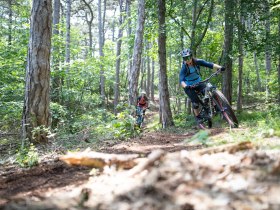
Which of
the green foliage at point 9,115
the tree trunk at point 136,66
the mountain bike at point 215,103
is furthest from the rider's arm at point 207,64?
the green foliage at point 9,115

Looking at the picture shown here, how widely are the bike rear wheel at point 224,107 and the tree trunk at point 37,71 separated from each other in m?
4.00

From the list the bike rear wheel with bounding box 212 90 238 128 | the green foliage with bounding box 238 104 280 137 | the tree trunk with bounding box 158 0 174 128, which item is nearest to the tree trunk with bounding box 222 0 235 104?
the tree trunk with bounding box 158 0 174 128

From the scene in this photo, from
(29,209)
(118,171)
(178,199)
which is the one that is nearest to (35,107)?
(118,171)

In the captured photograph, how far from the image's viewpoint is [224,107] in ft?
23.4

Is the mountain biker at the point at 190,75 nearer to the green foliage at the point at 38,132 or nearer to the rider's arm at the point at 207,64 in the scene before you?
the rider's arm at the point at 207,64

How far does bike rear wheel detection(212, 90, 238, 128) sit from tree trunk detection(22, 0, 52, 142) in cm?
400

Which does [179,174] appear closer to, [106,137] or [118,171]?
[118,171]

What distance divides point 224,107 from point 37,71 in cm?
438

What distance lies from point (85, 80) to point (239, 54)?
6.66 m

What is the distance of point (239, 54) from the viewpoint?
42.5ft

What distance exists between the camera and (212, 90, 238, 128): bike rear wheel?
280 inches

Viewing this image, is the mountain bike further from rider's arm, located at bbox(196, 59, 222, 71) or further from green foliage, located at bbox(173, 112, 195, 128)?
green foliage, located at bbox(173, 112, 195, 128)

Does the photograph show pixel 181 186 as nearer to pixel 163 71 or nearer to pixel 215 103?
pixel 215 103

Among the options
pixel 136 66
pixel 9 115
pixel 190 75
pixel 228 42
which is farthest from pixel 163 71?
pixel 9 115
